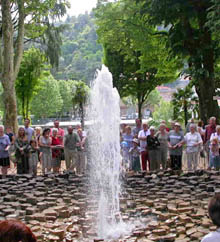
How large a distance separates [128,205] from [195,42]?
996 cm

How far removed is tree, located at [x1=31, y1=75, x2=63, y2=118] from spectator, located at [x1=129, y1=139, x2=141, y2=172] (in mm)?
57911

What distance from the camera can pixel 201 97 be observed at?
1727cm

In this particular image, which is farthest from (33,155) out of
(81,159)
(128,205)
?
(128,205)

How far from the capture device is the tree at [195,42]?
52.0 feet

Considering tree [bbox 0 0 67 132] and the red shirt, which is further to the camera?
tree [bbox 0 0 67 132]

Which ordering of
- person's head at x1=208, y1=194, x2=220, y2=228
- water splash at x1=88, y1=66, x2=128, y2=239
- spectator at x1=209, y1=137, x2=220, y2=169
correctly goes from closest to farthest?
1. person's head at x1=208, y1=194, x2=220, y2=228
2. water splash at x1=88, y1=66, x2=128, y2=239
3. spectator at x1=209, y1=137, x2=220, y2=169

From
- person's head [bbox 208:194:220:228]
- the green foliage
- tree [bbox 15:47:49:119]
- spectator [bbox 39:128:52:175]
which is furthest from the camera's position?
the green foliage

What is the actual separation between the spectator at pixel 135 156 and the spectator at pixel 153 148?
0.41 m

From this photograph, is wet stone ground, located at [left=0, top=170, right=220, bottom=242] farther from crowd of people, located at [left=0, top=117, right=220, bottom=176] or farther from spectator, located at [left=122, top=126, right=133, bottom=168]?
spectator, located at [left=122, top=126, right=133, bottom=168]

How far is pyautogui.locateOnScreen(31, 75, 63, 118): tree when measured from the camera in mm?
69438

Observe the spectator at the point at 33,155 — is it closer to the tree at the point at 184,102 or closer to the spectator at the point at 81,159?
the spectator at the point at 81,159

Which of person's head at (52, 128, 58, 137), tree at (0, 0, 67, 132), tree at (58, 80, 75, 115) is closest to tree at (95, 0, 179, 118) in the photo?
tree at (0, 0, 67, 132)

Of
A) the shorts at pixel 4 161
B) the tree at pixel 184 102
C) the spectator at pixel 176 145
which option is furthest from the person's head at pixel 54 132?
the tree at pixel 184 102

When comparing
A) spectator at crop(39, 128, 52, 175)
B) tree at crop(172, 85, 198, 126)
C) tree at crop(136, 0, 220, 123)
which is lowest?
spectator at crop(39, 128, 52, 175)
